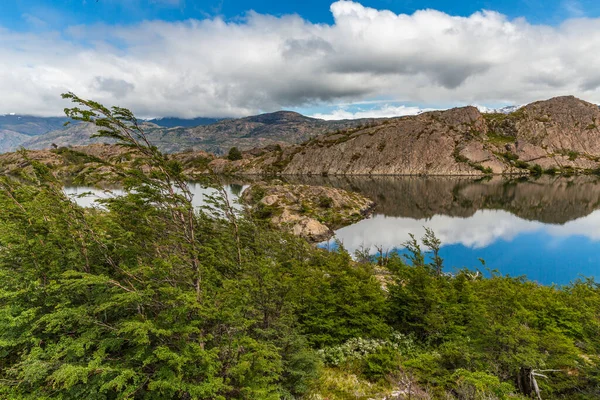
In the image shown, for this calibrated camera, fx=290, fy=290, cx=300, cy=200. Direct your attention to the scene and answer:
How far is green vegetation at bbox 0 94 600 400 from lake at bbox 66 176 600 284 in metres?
33.0

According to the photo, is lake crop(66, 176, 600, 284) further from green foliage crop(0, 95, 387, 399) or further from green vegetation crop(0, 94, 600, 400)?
green foliage crop(0, 95, 387, 399)

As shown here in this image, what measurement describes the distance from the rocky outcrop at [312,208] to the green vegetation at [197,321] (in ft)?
151

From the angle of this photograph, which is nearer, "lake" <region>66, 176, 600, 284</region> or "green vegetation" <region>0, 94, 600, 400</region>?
"green vegetation" <region>0, 94, 600, 400</region>

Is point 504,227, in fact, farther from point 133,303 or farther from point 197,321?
point 133,303

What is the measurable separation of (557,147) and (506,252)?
209297mm

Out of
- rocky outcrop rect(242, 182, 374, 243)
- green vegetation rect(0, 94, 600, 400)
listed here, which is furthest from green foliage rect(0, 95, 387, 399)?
rocky outcrop rect(242, 182, 374, 243)

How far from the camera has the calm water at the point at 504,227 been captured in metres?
46.1

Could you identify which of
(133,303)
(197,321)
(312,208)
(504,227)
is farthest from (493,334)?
(312,208)

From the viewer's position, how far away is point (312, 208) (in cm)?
8206

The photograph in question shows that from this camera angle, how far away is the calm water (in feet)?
151

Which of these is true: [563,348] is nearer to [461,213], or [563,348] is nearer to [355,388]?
[355,388]

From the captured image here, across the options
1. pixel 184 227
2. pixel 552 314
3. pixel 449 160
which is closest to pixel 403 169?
pixel 449 160

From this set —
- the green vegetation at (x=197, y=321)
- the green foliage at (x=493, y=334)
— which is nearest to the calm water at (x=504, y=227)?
the green foliage at (x=493, y=334)

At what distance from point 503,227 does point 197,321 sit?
7691 centimetres
